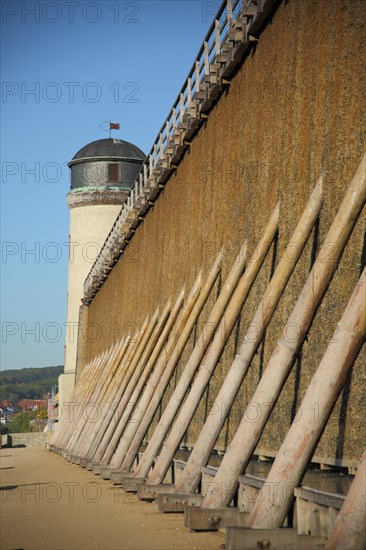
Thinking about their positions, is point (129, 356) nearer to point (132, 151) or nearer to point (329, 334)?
point (329, 334)

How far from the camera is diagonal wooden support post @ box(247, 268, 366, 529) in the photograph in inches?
310

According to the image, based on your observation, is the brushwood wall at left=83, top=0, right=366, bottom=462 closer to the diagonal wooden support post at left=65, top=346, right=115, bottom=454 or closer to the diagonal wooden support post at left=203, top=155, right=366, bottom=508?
the diagonal wooden support post at left=203, top=155, right=366, bottom=508

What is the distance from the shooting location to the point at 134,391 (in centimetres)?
2061

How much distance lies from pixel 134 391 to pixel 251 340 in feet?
31.3

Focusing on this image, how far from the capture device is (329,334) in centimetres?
1109

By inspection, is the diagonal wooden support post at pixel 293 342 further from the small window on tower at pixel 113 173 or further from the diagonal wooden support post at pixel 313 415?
the small window on tower at pixel 113 173

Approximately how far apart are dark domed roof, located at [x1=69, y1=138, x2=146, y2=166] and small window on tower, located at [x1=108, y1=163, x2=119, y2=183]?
22.8 inches

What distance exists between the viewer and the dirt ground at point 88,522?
973 cm

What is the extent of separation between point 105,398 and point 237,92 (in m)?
10.8

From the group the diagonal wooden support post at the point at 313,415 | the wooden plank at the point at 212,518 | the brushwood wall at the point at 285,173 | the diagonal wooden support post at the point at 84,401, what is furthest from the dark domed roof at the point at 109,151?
the diagonal wooden support post at the point at 313,415

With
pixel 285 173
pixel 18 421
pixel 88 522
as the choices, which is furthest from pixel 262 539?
pixel 18 421

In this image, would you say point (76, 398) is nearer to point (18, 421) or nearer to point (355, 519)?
point (355, 519)

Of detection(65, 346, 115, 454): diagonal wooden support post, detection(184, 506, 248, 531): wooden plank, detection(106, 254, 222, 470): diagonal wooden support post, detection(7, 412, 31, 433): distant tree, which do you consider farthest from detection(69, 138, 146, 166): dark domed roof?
detection(7, 412, 31, 433): distant tree

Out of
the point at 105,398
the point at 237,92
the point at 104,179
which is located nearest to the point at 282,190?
the point at 237,92
